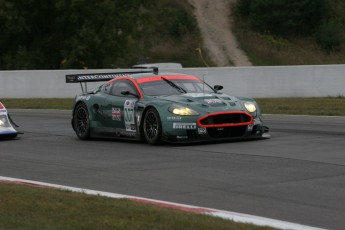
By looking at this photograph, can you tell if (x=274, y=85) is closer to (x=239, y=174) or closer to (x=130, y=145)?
(x=130, y=145)

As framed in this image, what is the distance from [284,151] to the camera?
483 inches

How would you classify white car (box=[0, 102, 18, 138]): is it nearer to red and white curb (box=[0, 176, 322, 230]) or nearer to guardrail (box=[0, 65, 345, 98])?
red and white curb (box=[0, 176, 322, 230])

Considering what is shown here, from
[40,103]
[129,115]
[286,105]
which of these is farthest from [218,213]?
[40,103]

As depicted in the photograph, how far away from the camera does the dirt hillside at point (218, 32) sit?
54531 mm

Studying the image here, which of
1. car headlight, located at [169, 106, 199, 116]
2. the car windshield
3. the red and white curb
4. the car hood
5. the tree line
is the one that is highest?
the tree line

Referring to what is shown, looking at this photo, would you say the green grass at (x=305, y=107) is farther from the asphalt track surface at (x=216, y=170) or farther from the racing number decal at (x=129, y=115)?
the racing number decal at (x=129, y=115)

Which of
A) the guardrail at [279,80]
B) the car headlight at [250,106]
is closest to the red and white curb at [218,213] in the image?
the car headlight at [250,106]

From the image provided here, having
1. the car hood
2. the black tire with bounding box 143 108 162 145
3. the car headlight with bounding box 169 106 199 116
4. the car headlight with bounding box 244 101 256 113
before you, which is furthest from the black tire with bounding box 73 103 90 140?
the car headlight with bounding box 244 101 256 113

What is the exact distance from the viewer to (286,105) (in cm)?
2402

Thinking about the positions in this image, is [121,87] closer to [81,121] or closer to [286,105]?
[81,121]

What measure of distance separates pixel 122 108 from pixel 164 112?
1385 millimetres

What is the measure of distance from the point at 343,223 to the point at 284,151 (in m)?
5.40

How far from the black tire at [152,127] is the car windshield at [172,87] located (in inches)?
25.7

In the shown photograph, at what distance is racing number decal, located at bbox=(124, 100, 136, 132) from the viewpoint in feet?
46.5
